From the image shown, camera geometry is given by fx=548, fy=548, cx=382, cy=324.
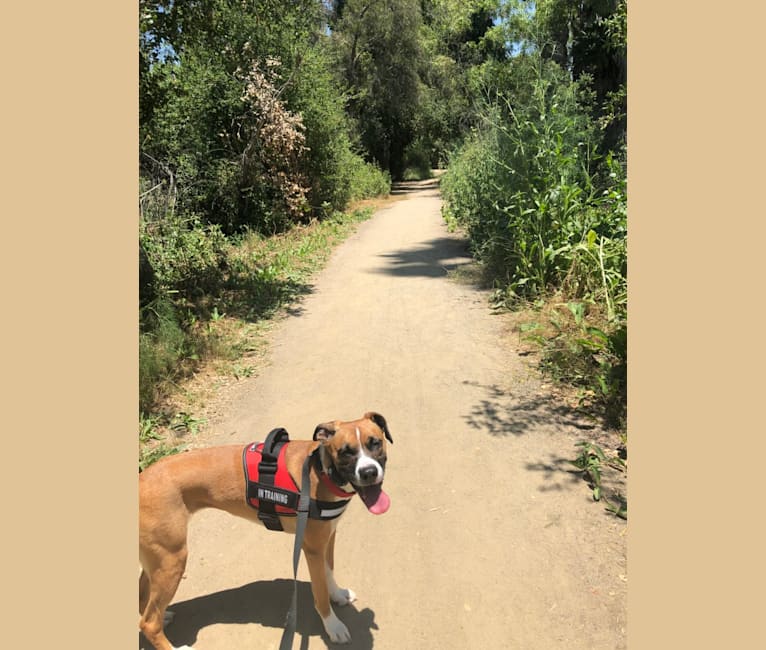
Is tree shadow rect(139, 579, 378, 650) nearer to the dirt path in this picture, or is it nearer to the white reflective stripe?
the dirt path

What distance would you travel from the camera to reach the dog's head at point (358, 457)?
2777 mm

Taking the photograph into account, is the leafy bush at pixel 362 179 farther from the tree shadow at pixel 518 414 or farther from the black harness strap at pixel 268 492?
the black harness strap at pixel 268 492

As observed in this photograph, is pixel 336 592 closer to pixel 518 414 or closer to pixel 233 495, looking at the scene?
pixel 233 495

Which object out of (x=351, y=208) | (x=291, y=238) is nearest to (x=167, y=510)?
(x=291, y=238)

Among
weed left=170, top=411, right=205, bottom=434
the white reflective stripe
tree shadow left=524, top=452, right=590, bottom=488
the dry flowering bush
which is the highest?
the dry flowering bush

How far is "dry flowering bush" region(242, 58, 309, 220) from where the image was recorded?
15664mm

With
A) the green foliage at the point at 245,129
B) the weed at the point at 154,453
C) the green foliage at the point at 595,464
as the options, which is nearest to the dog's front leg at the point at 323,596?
the green foliage at the point at 595,464

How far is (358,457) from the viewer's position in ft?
9.30

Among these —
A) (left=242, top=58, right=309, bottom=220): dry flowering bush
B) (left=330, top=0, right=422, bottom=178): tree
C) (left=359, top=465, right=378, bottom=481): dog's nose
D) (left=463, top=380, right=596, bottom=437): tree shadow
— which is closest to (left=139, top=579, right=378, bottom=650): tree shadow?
(left=359, top=465, right=378, bottom=481): dog's nose

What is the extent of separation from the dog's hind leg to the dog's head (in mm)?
939

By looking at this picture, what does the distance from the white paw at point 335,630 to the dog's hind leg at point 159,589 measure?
33.9 inches

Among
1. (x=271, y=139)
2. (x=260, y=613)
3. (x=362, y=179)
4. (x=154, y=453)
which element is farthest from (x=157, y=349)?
(x=362, y=179)

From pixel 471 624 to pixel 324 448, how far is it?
4.69 ft

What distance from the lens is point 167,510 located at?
2.87 meters
